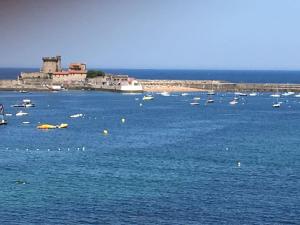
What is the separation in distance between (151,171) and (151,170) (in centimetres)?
47

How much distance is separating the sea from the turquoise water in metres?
0.07

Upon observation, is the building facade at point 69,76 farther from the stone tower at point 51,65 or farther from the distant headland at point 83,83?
the stone tower at point 51,65

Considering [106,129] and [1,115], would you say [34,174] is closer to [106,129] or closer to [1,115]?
[106,129]

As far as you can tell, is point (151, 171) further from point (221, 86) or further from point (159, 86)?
point (221, 86)

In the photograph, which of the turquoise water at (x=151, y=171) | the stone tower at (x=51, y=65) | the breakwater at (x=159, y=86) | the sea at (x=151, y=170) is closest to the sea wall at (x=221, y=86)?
the breakwater at (x=159, y=86)

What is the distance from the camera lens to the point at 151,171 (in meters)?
57.2

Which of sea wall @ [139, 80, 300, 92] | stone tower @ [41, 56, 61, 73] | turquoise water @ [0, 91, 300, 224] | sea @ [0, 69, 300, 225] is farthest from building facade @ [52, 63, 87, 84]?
turquoise water @ [0, 91, 300, 224]

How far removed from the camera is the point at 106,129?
293ft

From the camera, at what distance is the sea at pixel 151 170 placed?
4391 centimetres

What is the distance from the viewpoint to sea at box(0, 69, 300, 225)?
43906 mm

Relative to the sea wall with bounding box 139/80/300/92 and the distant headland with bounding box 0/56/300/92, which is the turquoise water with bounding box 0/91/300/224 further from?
the sea wall with bounding box 139/80/300/92

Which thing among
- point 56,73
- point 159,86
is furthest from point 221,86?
point 56,73

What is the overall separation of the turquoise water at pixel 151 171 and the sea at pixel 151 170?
70 millimetres

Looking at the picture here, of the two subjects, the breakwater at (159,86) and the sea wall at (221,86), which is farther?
the sea wall at (221,86)
